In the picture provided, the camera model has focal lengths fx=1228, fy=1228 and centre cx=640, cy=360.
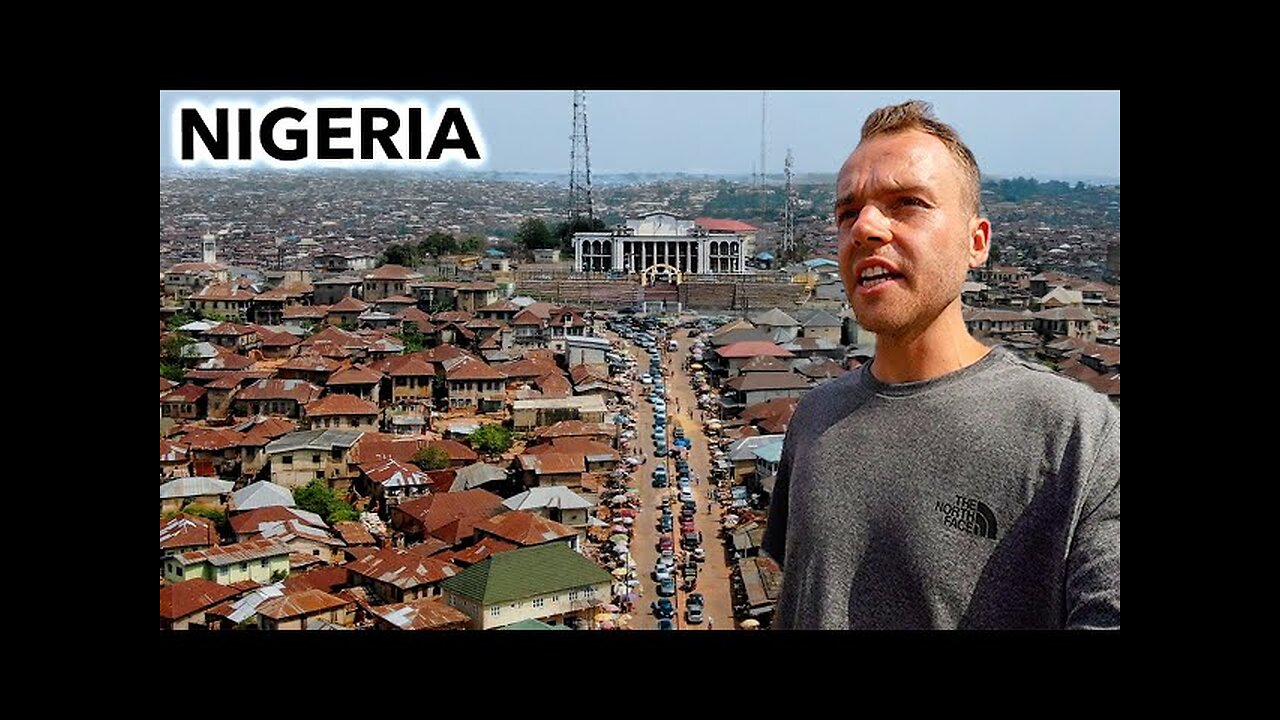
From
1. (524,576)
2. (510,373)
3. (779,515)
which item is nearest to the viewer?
(779,515)

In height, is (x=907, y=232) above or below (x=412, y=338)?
above

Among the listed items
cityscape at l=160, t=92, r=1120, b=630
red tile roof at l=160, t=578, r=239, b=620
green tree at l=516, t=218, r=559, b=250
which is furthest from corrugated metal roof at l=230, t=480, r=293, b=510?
green tree at l=516, t=218, r=559, b=250

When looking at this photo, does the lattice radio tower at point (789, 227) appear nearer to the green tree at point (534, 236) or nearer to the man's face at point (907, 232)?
the green tree at point (534, 236)

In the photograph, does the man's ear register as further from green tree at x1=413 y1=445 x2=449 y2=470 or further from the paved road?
green tree at x1=413 y1=445 x2=449 y2=470

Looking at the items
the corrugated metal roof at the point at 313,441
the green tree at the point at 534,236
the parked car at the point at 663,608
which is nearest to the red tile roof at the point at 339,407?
the corrugated metal roof at the point at 313,441

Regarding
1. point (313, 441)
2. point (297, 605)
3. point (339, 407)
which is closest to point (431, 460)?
point (313, 441)

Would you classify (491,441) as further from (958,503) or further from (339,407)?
(958,503)

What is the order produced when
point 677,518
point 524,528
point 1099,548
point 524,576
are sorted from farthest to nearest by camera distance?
point 677,518 → point 524,528 → point 524,576 → point 1099,548

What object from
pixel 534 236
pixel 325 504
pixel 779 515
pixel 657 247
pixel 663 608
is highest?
pixel 534 236
